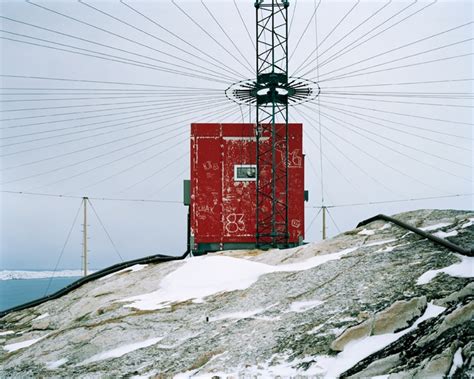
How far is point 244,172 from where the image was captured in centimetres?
2356

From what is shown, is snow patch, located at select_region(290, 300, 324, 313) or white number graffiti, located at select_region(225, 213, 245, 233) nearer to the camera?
snow patch, located at select_region(290, 300, 324, 313)

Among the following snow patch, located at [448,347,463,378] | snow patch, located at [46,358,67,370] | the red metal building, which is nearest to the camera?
snow patch, located at [448,347,463,378]

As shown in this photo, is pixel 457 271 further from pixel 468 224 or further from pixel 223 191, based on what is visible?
pixel 223 191

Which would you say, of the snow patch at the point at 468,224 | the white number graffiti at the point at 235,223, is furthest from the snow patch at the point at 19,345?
the white number graffiti at the point at 235,223

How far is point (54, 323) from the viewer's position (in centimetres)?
1292

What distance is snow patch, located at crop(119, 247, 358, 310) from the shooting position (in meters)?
11.2

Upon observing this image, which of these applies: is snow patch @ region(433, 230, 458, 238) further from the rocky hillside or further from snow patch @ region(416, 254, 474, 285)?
snow patch @ region(416, 254, 474, 285)

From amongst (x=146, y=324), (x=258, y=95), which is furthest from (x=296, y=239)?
(x=146, y=324)

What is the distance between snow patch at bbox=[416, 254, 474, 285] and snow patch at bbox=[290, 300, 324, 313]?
1.99 m

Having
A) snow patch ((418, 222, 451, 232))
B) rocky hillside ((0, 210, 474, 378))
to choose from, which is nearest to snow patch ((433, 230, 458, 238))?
rocky hillside ((0, 210, 474, 378))

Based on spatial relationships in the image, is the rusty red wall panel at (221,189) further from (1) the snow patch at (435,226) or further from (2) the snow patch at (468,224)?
(2) the snow patch at (468,224)

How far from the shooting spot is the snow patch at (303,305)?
8.74 m

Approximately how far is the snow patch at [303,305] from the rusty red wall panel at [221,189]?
14104mm

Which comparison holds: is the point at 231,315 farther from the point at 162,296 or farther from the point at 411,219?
the point at 411,219
